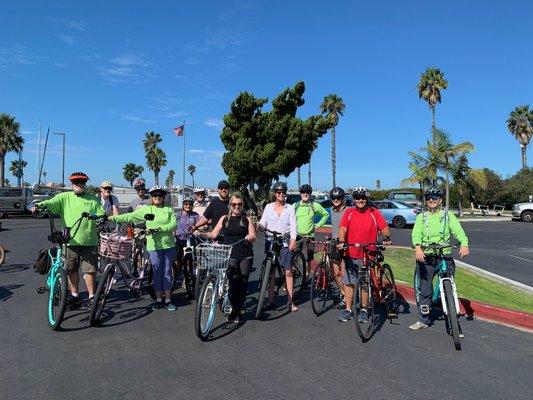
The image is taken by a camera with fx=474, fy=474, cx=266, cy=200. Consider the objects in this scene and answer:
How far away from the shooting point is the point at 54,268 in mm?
5898

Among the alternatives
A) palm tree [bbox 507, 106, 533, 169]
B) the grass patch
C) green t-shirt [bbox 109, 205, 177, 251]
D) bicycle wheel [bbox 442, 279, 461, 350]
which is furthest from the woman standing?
palm tree [bbox 507, 106, 533, 169]

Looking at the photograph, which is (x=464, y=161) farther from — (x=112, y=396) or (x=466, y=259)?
(x=112, y=396)

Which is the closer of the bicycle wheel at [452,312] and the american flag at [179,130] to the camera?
the bicycle wheel at [452,312]

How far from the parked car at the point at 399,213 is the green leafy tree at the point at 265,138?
274 inches

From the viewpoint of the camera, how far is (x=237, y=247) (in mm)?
6164

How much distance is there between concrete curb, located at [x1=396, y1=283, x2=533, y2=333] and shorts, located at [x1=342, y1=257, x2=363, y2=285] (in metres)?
1.91

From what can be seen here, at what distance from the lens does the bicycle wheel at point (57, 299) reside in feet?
18.5

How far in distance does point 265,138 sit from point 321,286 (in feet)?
78.6

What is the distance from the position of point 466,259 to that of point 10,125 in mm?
51564

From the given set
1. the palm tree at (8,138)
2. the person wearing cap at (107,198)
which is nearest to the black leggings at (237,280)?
the person wearing cap at (107,198)

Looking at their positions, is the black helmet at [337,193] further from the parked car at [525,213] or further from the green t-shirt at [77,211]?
the parked car at [525,213]

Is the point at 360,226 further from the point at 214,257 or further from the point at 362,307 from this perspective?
the point at 214,257

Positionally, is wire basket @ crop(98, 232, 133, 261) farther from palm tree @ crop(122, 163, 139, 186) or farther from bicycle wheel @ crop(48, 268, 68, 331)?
palm tree @ crop(122, 163, 139, 186)

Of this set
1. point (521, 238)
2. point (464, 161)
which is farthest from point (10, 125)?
point (521, 238)
